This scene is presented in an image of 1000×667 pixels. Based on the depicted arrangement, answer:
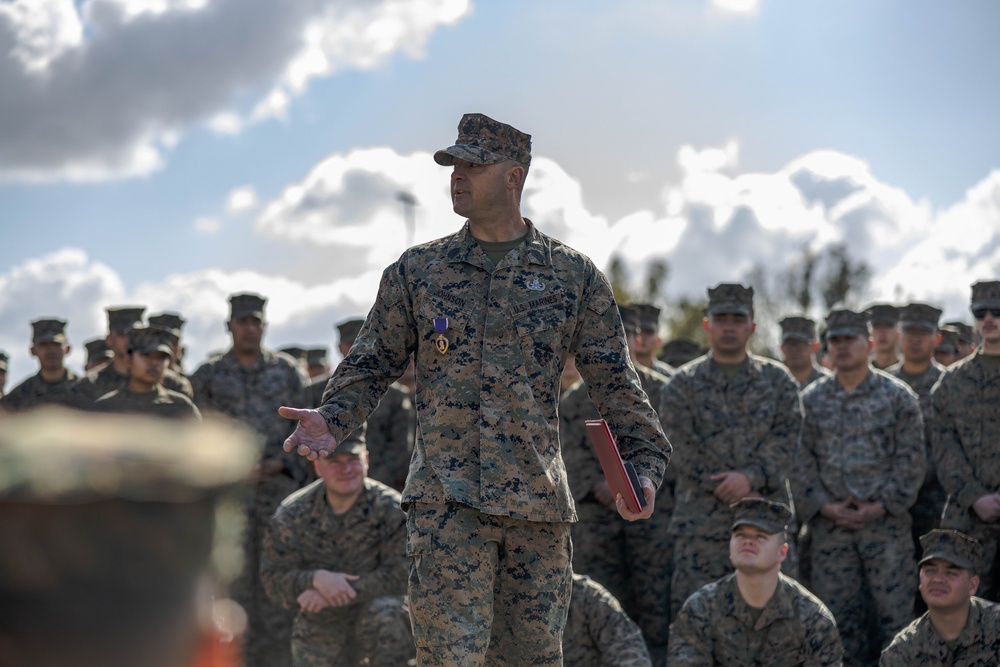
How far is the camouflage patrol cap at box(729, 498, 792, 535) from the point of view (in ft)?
24.0

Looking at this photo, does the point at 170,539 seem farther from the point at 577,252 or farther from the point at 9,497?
the point at 577,252

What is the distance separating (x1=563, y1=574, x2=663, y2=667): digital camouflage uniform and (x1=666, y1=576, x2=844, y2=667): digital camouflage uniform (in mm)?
312

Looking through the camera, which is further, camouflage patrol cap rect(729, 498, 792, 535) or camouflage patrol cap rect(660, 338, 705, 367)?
camouflage patrol cap rect(660, 338, 705, 367)

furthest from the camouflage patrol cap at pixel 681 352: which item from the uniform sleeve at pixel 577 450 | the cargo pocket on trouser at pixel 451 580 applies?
the cargo pocket on trouser at pixel 451 580

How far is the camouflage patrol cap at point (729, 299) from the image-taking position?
28.0 ft

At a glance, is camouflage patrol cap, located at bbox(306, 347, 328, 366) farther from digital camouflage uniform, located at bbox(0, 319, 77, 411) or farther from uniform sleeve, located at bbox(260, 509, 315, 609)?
uniform sleeve, located at bbox(260, 509, 315, 609)

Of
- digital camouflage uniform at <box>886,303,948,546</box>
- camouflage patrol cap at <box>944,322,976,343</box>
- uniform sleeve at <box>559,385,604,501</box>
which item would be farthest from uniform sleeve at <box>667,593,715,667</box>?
camouflage patrol cap at <box>944,322,976,343</box>

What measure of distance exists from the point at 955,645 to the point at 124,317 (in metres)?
7.12

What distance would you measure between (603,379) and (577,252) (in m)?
0.48

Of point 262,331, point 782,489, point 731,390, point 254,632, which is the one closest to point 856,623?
point 782,489

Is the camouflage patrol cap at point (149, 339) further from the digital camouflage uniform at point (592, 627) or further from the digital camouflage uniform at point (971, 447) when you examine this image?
the digital camouflage uniform at point (971, 447)

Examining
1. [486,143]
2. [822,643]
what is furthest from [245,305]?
[486,143]

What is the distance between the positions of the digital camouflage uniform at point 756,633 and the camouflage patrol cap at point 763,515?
0.32m

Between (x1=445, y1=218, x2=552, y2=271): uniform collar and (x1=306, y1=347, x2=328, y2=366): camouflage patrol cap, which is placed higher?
(x1=306, y1=347, x2=328, y2=366): camouflage patrol cap
